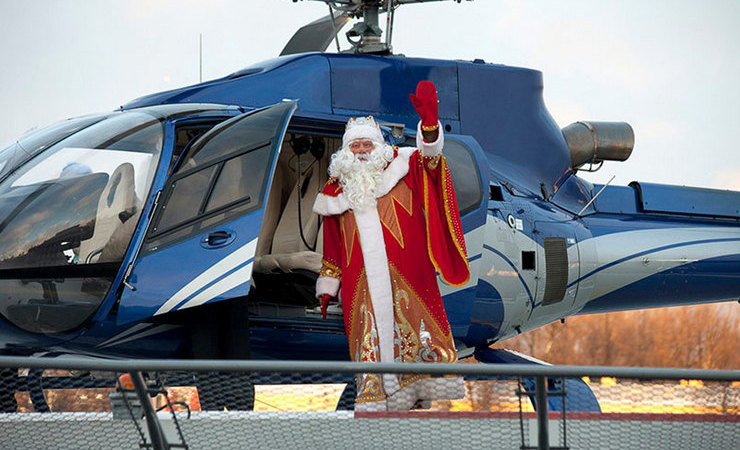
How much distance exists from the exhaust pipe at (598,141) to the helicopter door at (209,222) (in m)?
3.11

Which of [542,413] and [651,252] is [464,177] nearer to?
[651,252]

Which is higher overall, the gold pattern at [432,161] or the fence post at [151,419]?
the gold pattern at [432,161]

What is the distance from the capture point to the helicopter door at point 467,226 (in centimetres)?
537

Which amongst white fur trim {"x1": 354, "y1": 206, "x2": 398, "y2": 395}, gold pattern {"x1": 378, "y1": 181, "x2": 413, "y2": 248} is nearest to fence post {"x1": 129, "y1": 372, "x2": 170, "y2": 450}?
white fur trim {"x1": 354, "y1": 206, "x2": 398, "y2": 395}

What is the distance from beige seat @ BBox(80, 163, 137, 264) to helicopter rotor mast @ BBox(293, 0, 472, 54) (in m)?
2.37

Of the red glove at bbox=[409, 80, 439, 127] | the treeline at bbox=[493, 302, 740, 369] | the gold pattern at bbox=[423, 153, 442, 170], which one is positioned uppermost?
the red glove at bbox=[409, 80, 439, 127]

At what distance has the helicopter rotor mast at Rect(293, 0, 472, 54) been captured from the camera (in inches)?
255

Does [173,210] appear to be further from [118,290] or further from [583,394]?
[583,394]

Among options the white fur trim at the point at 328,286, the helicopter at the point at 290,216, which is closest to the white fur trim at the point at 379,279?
the white fur trim at the point at 328,286

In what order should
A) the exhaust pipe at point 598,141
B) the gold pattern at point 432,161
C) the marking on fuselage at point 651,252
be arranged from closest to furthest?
the gold pattern at point 432,161 → the marking on fuselage at point 651,252 → the exhaust pipe at point 598,141

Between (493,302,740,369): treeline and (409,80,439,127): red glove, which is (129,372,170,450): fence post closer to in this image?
(409,80,439,127): red glove

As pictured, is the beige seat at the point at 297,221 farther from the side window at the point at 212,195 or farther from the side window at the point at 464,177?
the side window at the point at 212,195

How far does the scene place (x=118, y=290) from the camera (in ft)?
14.2

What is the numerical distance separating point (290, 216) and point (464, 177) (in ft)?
4.43
